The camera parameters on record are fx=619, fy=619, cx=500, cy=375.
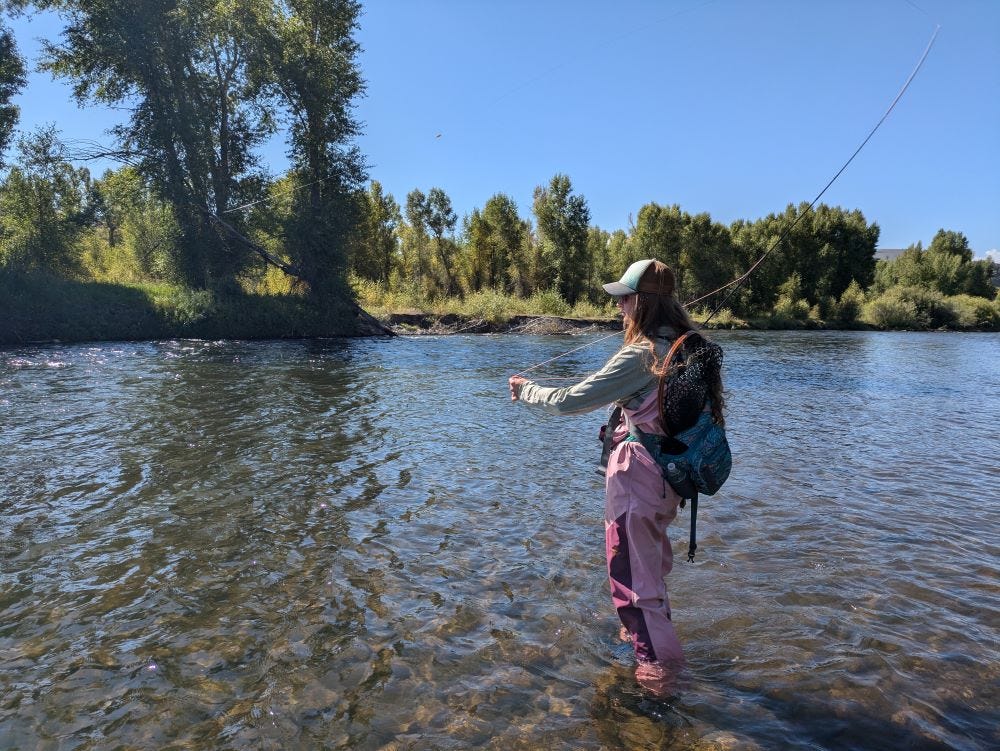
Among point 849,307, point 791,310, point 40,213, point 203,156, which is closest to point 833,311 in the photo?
point 849,307

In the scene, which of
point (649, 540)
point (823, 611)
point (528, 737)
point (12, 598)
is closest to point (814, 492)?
point (823, 611)

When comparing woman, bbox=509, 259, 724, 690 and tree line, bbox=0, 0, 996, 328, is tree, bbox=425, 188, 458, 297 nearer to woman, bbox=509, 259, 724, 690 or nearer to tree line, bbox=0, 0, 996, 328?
tree line, bbox=0, 0, 996, 328

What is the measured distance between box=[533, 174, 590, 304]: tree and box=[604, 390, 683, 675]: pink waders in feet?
199

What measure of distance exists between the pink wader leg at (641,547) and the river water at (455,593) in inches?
14.4

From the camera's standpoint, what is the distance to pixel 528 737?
3.57 m

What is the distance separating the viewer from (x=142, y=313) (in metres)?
30.5

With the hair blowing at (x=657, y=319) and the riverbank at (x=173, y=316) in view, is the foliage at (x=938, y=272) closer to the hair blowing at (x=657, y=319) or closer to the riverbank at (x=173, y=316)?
the riverbank at (x=173, y=316)

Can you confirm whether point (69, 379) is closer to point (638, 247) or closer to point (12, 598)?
point (12, 598)

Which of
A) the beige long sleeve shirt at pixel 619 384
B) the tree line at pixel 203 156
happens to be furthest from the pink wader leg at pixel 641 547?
the tree line at pixel 203 156

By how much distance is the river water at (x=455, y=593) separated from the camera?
371 cm

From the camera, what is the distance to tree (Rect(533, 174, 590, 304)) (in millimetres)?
63906

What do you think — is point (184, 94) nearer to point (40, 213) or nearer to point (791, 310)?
point (40, 213)

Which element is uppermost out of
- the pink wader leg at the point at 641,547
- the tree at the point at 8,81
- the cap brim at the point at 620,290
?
the tree at the point at 8,81

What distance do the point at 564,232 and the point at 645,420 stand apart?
6283 cm
